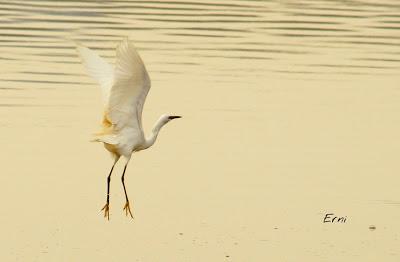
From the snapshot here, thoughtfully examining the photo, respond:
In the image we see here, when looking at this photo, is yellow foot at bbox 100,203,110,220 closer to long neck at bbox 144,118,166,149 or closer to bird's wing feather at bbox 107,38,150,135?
bird's wing feather at bbox 107,38,150,135

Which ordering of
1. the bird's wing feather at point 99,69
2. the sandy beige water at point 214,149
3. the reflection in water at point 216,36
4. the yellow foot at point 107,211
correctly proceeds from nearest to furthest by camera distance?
1. the sandy beige water at point 214,149
2. the yellow foot at point 107,211
3. the bird's wing feather at point 99,69
4. the reflection in water at point 216,36

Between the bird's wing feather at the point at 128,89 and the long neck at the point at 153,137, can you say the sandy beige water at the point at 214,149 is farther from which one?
the bird's wing feather at the point at 128,89

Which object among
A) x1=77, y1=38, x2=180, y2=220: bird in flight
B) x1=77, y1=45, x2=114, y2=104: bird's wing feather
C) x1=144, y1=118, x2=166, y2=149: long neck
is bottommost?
x1=77, y1=38, x2=180, y2=220: bird in flight

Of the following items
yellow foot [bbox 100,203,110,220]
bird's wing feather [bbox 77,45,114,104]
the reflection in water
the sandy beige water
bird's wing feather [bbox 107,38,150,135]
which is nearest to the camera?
the sandy beige water

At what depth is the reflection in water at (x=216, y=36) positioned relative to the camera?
1858 cm

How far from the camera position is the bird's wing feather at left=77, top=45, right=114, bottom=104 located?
482 inches

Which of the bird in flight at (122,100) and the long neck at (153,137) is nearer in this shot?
the bird in flight at (122,100)

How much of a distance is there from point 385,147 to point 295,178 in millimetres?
1606

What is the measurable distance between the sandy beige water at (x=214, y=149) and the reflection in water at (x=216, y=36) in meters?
0.06

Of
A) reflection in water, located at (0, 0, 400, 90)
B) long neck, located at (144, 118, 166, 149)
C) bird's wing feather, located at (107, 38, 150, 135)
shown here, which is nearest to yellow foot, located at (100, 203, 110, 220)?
bird's wing feather, located at (107, 38, 150, 135)

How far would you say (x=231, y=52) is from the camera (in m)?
20.4

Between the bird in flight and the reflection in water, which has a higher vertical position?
the reflection in water

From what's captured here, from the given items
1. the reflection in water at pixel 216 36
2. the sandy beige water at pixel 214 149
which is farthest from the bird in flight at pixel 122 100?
the reflection in water at pixel 216 36

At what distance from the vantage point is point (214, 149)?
13.6 m
